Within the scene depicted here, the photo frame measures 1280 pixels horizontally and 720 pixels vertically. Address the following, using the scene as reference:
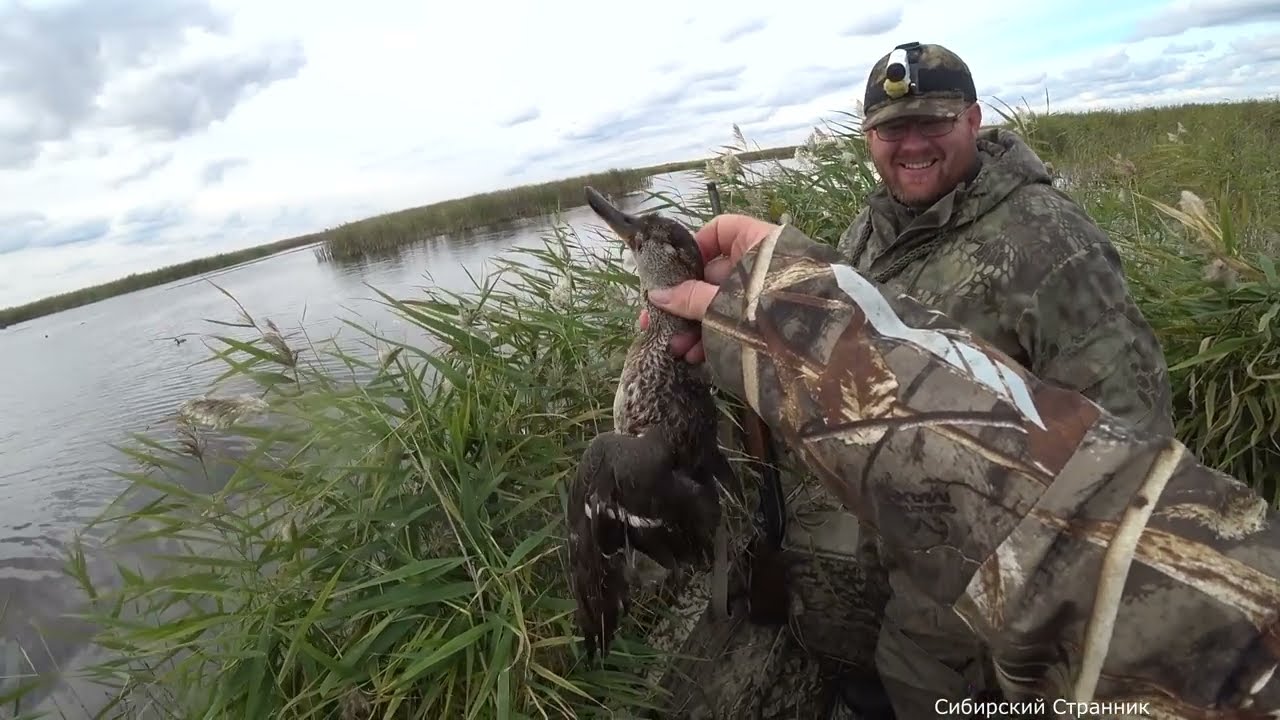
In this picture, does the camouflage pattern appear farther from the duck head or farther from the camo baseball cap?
the duck head

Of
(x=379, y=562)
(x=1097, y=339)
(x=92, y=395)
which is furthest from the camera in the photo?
(x=92, y=395)

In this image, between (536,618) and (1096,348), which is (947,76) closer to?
(1096,348)

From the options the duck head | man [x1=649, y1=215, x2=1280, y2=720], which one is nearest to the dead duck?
the duck head

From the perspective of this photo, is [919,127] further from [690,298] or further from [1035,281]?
[690,298]

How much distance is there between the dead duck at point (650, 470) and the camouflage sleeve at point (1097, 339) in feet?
3.70

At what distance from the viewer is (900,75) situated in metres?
2.39

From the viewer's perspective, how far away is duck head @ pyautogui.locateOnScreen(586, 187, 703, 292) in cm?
219

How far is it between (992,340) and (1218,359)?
1096 millimetres

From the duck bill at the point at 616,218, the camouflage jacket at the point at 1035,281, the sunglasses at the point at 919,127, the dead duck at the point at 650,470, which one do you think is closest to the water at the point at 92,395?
the duck bill at the point at 616,218

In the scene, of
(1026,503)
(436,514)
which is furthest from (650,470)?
(1026,503)

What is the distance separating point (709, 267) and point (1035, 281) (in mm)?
1093

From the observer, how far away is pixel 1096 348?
1.99 meters

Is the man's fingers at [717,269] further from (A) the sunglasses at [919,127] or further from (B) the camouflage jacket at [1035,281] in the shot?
(A) the sunglasses at [919,127]

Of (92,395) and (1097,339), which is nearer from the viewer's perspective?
(1097,339)
